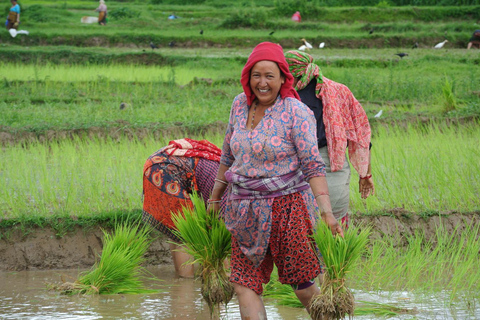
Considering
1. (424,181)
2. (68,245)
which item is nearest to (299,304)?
(68,245)

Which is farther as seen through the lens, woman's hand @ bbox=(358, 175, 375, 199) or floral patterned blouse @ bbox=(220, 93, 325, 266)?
woman's hand @ bbox=(358, 175, 375, 199)

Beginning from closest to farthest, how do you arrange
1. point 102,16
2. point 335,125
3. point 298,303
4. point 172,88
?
1. point 335,125
2. point 298,303
3. point 172,88
4. point 102,16

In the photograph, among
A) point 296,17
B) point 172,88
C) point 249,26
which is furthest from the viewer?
point 296,17

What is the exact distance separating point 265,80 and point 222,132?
542 centimetres

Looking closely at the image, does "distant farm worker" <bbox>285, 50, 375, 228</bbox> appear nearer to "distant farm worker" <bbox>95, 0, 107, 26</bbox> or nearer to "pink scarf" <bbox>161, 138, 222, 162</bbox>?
"pink scarf" <bbox>161, 138, 222, 162</bbox>

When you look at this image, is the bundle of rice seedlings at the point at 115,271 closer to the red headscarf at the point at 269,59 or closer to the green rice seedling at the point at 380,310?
the green rice seedling at the point at 380,310

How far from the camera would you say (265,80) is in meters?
2.88

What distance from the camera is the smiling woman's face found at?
2883 mm

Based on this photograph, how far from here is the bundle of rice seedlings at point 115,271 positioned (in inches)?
155

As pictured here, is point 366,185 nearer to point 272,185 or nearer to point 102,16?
point 272,185

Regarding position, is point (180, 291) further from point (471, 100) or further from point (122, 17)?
point (122, 17)

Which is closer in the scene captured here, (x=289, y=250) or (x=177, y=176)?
(x=289, y=250)

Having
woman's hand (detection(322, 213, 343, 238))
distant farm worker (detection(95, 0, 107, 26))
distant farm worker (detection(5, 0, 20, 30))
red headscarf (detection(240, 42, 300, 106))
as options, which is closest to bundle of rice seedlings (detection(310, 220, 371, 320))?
woman's hand (detection(322, 213, 343, 238))

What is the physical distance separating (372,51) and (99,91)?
9039mm
